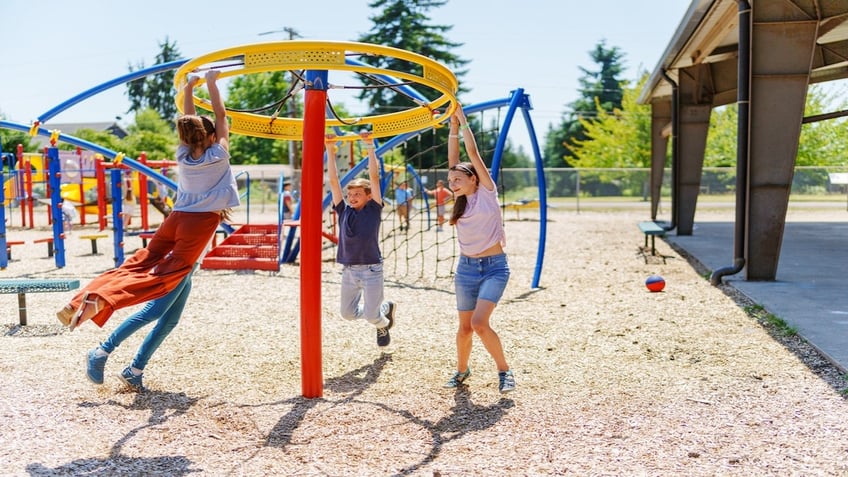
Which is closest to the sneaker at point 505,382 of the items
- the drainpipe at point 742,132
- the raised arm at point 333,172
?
the raised arm at point 333,172

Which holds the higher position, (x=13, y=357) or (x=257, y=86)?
(x=257, y=86)

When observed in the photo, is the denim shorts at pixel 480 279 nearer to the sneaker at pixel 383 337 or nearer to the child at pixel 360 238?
the child at pixel 360 238

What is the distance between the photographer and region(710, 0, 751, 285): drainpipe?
354 inches

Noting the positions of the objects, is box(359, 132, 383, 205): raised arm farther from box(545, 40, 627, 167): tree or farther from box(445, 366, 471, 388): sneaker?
box(545, 40, 627, 167): tree

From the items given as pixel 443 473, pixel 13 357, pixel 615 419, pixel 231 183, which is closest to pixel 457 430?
pixel 443 473

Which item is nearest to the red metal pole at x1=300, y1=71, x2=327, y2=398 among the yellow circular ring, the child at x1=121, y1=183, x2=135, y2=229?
the yellow circular ring

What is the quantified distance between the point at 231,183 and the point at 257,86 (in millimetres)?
52709

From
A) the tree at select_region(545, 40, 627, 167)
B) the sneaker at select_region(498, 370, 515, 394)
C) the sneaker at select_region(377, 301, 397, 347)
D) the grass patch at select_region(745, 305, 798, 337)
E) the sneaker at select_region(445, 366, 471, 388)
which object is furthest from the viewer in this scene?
the tree at select_region(545, 40, 627, 167)

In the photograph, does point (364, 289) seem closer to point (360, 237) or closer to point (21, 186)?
point (360, 237)

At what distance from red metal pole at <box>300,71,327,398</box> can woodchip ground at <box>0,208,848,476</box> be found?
1.55 feet

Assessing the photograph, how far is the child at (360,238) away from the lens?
5.32 metres

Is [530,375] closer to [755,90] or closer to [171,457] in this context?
[171,457]

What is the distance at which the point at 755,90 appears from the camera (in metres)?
8.95

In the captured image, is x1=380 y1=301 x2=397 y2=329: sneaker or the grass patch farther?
the grass patch
